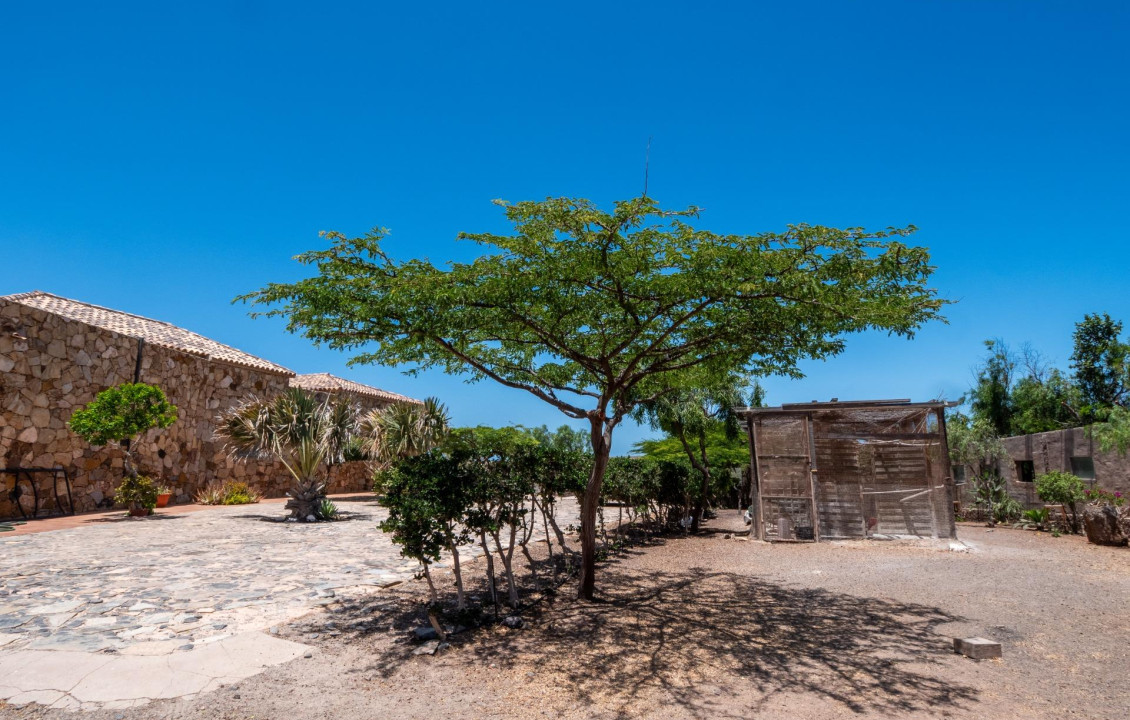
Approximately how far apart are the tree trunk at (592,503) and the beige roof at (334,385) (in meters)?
23.5

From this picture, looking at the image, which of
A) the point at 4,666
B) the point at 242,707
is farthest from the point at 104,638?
the point at 242,707

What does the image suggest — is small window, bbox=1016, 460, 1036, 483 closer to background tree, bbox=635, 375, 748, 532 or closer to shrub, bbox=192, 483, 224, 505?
background tree, bbox=635, 375, 748, 532

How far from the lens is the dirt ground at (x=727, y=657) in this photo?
457 cm

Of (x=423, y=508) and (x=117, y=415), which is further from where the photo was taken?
(x=117, y=415)

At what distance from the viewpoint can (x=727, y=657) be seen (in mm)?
5707

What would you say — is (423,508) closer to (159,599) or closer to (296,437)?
(159,599)

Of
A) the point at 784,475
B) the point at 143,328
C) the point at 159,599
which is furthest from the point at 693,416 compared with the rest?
the point at 143,328

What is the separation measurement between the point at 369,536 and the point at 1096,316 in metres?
32.4

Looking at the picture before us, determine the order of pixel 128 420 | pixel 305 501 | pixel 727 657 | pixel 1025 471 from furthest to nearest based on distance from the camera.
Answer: pixel 1025 471 → pixel 305 501 → pixel 128 420 → pixel 727 657

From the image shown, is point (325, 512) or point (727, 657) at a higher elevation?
point (325, 512)

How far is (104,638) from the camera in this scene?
A: 584 centimetres

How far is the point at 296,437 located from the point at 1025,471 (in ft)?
72.7

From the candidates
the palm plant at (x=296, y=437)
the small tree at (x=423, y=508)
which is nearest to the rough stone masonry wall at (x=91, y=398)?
the palm plant at (x=296, y=437)

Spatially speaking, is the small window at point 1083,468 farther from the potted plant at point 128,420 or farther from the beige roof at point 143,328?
the beige roof at point 143,328
